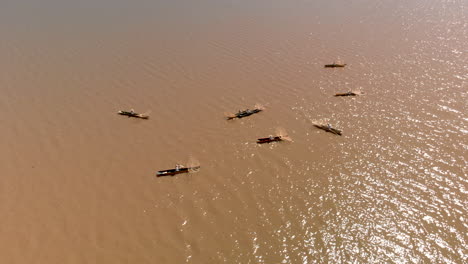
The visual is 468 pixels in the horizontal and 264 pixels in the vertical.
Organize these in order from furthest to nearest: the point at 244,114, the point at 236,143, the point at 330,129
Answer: the point at 244,114
the point at 330,129
the point at 236,143

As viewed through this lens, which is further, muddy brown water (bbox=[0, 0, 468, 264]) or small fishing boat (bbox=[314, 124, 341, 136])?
small fishing boat (bbox=[314, 124, 341, 136])

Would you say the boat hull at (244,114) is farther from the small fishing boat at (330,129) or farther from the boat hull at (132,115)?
the boat hull at (132,115)

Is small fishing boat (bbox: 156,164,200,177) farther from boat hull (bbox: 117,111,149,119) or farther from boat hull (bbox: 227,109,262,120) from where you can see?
boat hull (bbox: 117,111,149,119)

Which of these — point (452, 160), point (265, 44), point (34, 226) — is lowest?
point (34, 226)

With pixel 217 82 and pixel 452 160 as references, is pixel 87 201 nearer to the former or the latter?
pixel 217 82

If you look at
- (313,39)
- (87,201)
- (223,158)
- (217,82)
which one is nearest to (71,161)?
(87,201)

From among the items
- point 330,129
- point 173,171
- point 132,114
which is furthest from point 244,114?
point 132,114

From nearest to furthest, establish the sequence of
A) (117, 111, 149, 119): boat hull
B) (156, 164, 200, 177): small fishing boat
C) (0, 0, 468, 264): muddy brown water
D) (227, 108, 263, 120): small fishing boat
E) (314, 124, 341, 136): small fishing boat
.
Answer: (0, 0, 468, 264): muddy brown water, (156, 164, 200, 177): small fishing boat, (314, 124, 341, 136): small fishing boat, (227, 108, 263, 120): small fishing boat, (117, 111, 149, 119): boat hull

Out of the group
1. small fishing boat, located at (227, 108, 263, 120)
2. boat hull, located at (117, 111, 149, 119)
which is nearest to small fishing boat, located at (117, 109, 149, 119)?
boat hull, located at (117, 111, 149, 119)

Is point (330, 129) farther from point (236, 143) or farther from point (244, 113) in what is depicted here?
point (236, 143)
